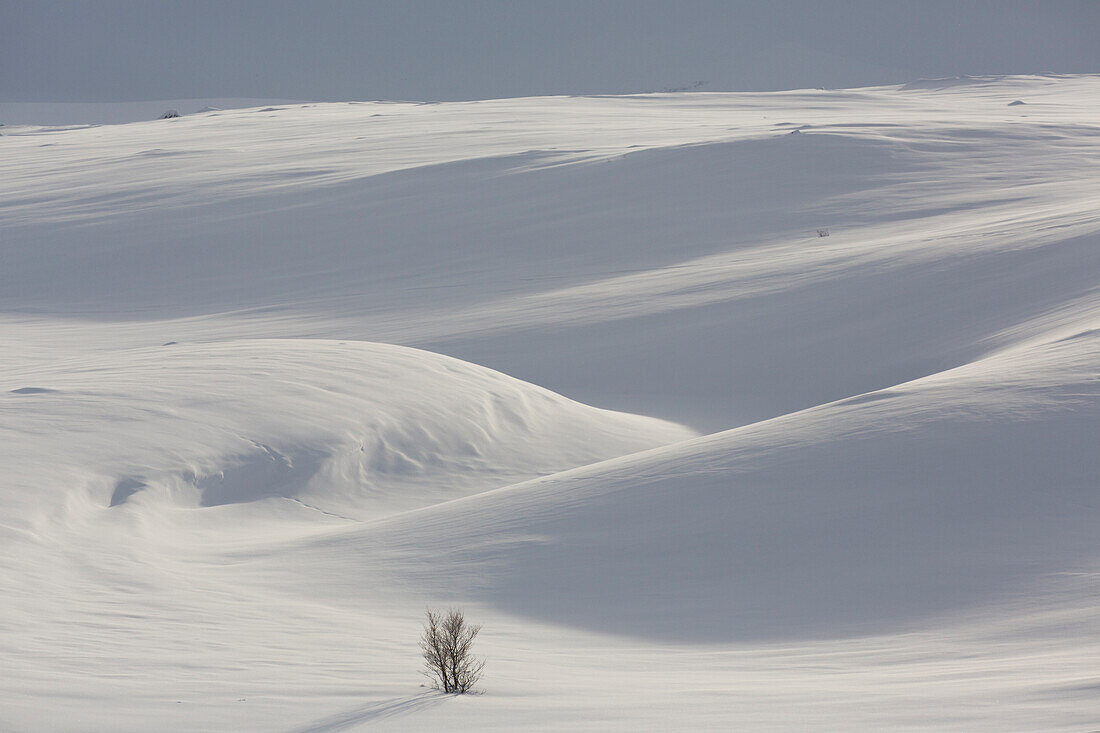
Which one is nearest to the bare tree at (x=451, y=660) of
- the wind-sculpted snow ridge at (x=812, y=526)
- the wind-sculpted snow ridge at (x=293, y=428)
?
the wind-sculpted snow ridge at (x=812, y=526)

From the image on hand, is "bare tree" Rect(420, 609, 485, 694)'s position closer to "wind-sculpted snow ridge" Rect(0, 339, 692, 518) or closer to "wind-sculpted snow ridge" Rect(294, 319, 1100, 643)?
"wind-sculpted snow ridge" Rect(294, 319, 1100, 643)

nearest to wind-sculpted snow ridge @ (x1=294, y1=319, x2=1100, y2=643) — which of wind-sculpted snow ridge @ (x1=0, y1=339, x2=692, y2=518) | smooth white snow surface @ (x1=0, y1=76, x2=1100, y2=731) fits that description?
smooth white snow surface @ (x1=0, y1=76, x2=1100, y2=731)

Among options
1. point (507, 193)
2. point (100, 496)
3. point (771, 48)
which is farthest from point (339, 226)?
point (771, 48)

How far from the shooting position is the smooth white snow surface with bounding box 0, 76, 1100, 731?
3400mm

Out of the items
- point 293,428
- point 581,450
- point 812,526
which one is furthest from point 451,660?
point 581,450

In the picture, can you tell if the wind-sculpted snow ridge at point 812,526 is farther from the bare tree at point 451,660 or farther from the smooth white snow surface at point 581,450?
the bare tree at point 451,660

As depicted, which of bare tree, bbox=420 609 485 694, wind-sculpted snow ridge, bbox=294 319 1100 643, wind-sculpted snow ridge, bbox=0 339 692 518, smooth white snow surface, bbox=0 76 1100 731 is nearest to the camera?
bare tree, bbox=420 609 485 694

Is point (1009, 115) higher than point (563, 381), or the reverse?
point (1009, 115)

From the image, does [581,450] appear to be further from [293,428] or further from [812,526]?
[812,526]

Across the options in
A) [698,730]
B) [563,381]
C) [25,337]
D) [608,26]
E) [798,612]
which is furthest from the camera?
[608,26]

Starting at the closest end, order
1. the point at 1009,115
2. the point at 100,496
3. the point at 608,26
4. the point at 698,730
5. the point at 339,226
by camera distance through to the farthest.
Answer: the point at 698,730
the point at 100,496
the point at 339,226
the point at 1009,115
the point at 608,26

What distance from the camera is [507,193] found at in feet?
52.2

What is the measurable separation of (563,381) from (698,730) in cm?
732

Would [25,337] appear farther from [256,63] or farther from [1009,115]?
[256,63]
